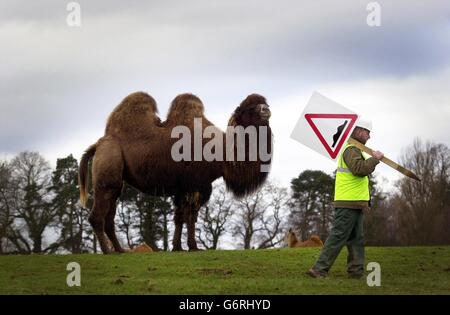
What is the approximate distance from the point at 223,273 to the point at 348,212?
265 cm

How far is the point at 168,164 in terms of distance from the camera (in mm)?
18422

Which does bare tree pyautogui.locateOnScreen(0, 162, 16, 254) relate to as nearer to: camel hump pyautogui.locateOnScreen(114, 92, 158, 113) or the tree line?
the tree line

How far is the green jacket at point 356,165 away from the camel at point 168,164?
6118 millimetres

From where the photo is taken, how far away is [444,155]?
68.4m

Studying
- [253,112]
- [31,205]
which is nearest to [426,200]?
[31,205]

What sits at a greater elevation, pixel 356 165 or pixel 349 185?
pixel 356 165

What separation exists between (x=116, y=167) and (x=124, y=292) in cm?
772

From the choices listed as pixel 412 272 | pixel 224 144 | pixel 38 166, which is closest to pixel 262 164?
pixel 224 144

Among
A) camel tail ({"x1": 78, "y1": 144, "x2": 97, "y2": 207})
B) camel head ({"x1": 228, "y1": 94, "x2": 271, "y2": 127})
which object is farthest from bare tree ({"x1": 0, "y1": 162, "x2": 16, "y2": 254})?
camel head ({"x1": 228, "y1": 94, "x2": 271, "y2": 127})

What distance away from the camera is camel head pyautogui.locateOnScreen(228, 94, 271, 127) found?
60.2 feet

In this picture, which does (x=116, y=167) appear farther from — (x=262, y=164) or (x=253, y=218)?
(x=253, y=218)

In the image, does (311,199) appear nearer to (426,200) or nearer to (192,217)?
(426,200)

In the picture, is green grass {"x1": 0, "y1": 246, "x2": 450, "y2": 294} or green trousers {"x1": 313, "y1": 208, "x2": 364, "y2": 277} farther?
green trousers {"x1": 313, "y1": 208, "x2": 364, "y2": 277}
